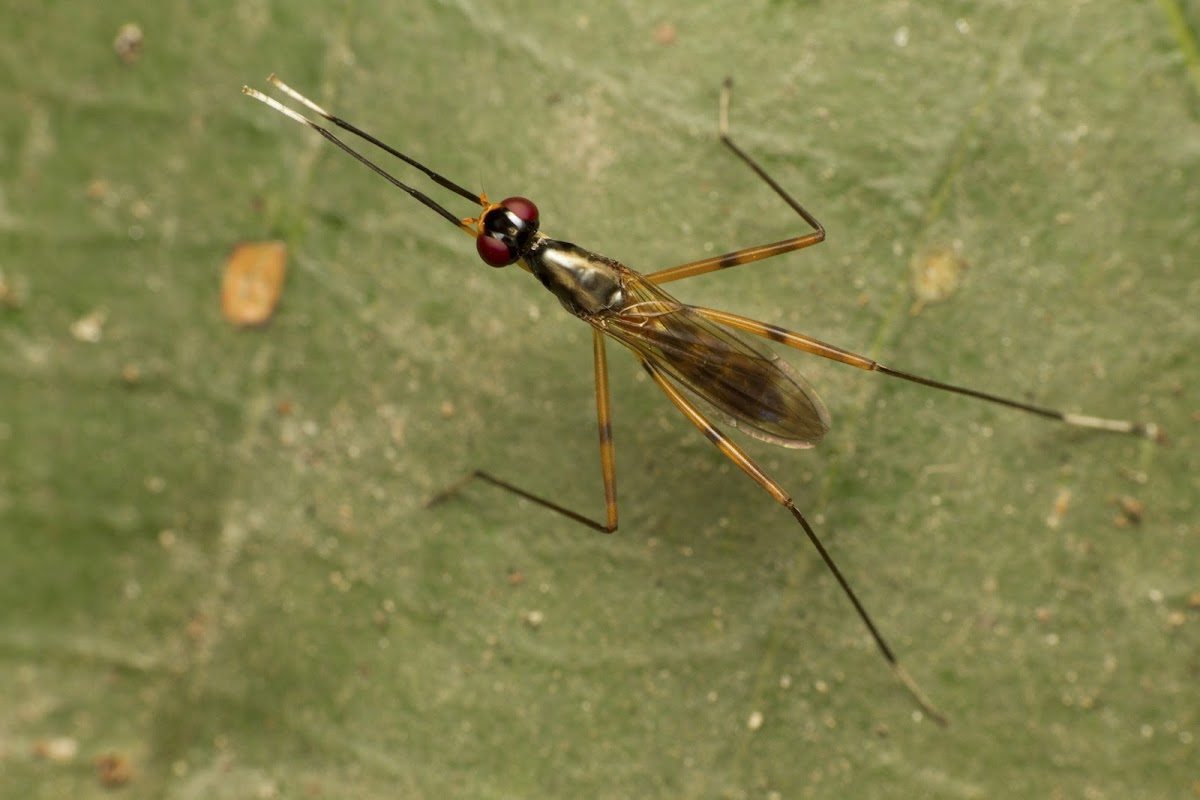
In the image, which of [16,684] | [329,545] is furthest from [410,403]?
[16,684]

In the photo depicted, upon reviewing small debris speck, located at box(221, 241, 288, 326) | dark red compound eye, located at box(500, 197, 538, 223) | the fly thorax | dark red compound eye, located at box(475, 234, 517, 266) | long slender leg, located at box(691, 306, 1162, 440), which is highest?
long slender leg, located at box(691, 306, 1162, 440)

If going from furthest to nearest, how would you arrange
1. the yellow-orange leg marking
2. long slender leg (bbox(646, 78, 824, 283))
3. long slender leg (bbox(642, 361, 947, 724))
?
the yellow-orange leg marking
long slender leg (bbox(646, 78, 824, 283))
long slender leg (bbox(642, 361, 947, 724))

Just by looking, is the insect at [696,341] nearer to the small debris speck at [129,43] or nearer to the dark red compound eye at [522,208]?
the dark red compound eye at [522,208]

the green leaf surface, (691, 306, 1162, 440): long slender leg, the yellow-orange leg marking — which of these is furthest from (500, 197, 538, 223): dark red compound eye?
(691, 306, 1162, 440): long slender leg

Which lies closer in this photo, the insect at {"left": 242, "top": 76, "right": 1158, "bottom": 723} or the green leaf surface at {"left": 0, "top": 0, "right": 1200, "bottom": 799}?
the insect at {"left": 242, "top": 76, "right": 1158, "bottom": 723}

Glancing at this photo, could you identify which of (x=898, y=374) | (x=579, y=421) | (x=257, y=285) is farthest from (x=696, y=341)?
(x=257, y=285)

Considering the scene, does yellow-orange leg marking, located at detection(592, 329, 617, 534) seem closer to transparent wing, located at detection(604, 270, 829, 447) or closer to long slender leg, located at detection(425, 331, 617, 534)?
long slender leg, located at detection(425, 331, 617, 534)

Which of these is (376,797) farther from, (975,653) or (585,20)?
(585,20)
